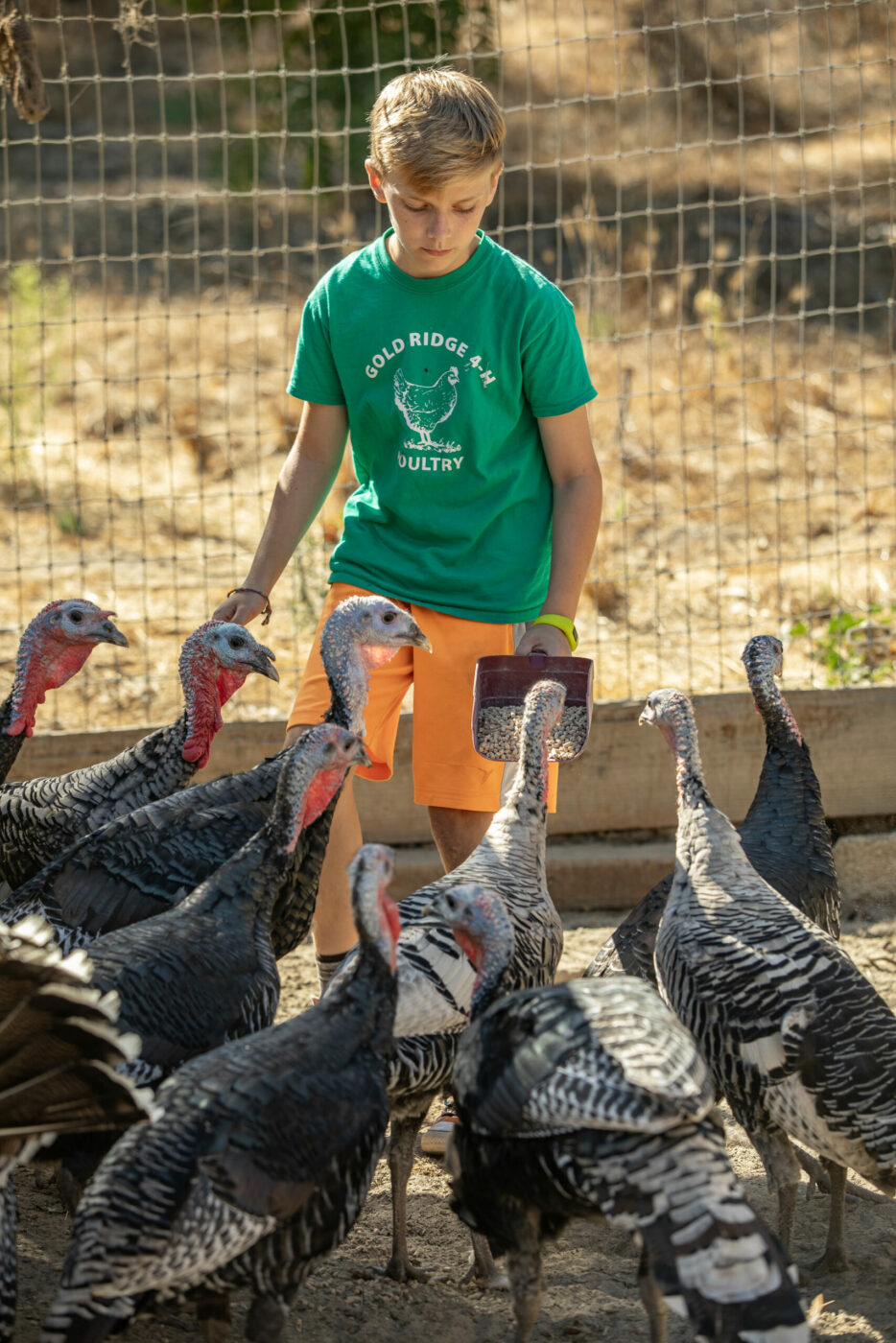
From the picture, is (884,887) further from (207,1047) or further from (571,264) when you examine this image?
(571,264)

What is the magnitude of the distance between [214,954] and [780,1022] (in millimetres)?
1189

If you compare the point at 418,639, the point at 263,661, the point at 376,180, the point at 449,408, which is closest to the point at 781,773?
the point at 418,639

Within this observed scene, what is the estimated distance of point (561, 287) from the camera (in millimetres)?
8969

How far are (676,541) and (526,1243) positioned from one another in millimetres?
5637

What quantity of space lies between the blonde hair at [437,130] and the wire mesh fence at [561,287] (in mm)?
1377

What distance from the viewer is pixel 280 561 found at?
3842 mm

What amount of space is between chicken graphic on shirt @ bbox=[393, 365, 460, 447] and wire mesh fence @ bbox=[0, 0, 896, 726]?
122 cm

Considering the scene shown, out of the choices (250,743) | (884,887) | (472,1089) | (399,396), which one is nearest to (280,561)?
(399,396)

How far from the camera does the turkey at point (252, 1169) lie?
2344 millimetres

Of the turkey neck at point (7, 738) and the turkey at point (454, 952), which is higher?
the turkey neck at point (7, 738)

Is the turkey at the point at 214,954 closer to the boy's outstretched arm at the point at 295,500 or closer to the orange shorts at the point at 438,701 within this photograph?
the orange shorts at the point at 438,701

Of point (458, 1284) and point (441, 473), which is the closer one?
point (458, 1284)

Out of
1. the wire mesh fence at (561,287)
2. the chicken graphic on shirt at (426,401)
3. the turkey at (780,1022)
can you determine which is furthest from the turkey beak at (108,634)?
the turkey at (780,1022)

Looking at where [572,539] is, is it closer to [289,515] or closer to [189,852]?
[289,515]
